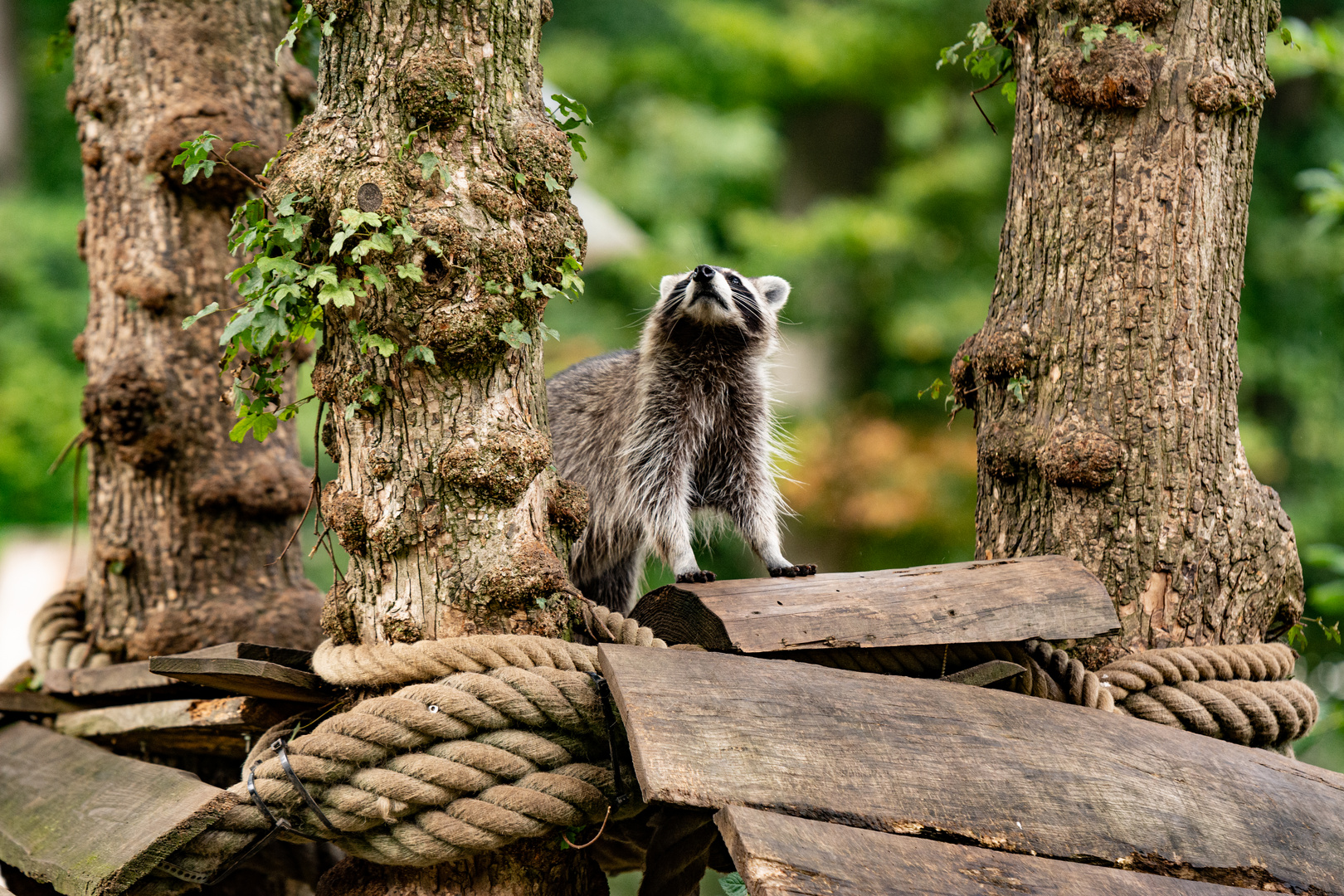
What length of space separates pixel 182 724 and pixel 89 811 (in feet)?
1.33

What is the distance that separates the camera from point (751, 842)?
5.26ft

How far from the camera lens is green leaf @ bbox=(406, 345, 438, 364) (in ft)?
6.82

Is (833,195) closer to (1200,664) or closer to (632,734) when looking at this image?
(1200,664)

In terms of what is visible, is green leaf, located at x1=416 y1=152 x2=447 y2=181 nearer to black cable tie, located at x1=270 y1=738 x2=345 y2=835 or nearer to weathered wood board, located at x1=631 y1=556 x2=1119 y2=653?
weathered wood board, located at x1=631 y1=556 x2=1119 y2=653

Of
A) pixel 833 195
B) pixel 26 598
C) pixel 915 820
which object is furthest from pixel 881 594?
pixel 833 195

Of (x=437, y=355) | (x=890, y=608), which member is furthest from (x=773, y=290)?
(x=437, y=355)

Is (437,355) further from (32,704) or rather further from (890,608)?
(32,704)

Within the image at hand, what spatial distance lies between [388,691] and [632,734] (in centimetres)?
58

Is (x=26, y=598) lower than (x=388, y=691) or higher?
lower

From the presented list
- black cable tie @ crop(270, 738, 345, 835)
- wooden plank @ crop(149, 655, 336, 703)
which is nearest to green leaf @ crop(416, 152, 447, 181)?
wooden plank @ crop(149, 655, 336, 703)

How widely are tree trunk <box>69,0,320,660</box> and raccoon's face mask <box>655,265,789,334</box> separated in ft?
4.16

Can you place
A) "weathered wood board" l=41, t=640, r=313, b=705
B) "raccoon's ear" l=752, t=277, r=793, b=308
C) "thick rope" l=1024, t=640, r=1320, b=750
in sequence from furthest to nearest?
"raccoon's ear" l=752, t=277, r=793, b=308 → "weathered wood board" l=41, t=640, r=313, b=705 → "thick rope" l=1024, t=640, r=1320, b=750

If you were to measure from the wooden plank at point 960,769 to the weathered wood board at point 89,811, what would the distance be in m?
0.78

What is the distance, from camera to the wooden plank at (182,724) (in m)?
2.46
